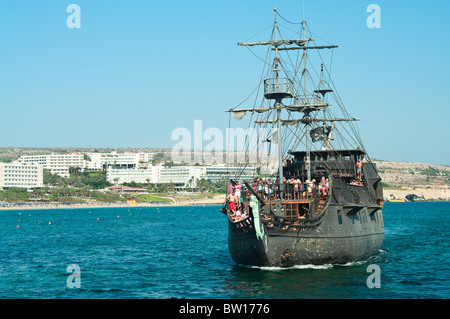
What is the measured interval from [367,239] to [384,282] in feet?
30.5

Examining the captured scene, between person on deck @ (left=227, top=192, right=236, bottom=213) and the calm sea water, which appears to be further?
person on deck @ (left=227, top=192, right=236, bottom=213)

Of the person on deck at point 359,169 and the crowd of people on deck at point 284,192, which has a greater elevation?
the person on deck at point 359,169

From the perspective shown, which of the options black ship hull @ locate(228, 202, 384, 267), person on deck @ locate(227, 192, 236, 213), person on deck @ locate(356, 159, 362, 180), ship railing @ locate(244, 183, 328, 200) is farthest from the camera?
person on deck @ locate(356, 159, 362, 180)

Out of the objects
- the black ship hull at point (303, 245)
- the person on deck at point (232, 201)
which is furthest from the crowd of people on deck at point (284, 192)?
the black ship hull at point (303, 245)

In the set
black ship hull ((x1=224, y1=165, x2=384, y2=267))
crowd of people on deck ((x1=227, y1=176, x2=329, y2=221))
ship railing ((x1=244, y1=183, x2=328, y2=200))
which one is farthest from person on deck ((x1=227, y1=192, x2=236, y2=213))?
ship railing ((x1=244, y1=183, x2=328, y2=200))

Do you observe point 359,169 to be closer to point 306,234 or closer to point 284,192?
point 284,192

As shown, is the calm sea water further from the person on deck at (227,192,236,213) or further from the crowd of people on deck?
the crowd of people on deck

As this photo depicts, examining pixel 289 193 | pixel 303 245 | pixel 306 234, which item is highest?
pixel 289 193

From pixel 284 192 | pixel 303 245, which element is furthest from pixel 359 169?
pixel 303 245

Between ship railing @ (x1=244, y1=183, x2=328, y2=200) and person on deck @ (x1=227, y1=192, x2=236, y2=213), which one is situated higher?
ship railing @ (x1=244, y1=183, x2=328, y2=200)

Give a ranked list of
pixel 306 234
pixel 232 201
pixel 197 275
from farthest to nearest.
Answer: pixel 232 201 < pixel 197 275 < pixel 306 234

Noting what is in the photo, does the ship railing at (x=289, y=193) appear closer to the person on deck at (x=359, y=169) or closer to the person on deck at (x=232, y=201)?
the person on deck at (x=232, y=201)

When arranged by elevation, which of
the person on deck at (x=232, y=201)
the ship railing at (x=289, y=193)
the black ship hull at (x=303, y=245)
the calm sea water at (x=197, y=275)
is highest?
the ship railing at (x=289, y=193)
